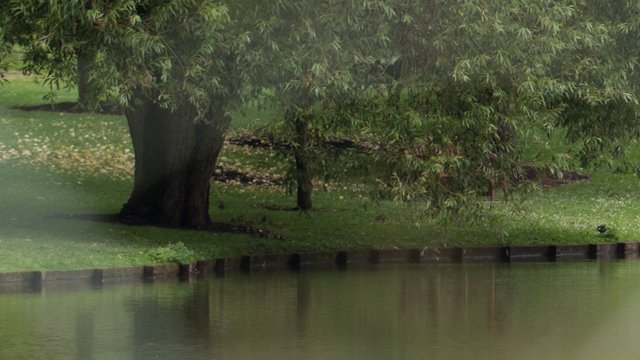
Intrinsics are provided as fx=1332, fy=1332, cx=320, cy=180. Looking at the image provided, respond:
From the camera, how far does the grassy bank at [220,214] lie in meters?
20.8

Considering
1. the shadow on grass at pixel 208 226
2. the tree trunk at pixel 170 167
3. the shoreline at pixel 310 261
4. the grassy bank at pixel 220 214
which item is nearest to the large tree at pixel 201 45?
the grassy bank at pixel 220 214

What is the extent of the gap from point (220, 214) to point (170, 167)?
2592 millimetres

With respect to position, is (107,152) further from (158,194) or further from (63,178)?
(158,194)

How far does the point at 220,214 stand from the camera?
84.9 feet

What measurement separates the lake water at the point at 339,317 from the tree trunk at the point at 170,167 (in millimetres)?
3093

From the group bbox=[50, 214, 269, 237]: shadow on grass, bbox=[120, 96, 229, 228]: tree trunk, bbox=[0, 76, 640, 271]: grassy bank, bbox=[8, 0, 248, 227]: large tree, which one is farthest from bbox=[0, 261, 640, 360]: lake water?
bbox=[120, 96, 229, 228]: tree trunk

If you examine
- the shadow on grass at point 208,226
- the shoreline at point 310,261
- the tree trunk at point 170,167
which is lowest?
the shoreline at point 310,261

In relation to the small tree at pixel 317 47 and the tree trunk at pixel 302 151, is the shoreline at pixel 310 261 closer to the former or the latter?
the tree trunk at pixel 302 151

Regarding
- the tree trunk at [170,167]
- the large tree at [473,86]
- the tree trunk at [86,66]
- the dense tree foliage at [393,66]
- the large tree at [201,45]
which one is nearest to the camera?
the large tree at [201,45]

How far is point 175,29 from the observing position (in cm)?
1908

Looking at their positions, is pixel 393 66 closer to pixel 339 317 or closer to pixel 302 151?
pixel 302 151

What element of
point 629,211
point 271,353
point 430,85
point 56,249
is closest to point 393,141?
point 430,85

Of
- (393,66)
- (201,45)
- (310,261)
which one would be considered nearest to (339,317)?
(201,45)

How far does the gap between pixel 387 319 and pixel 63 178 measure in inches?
567
